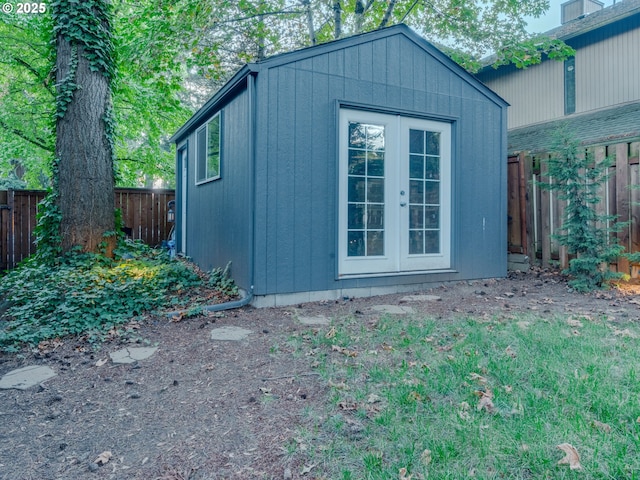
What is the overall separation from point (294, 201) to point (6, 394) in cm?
289

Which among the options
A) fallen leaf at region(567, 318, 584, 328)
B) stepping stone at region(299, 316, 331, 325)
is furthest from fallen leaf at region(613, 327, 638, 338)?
stepping stone at region(299, 316, 331, 325)

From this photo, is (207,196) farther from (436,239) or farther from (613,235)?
(613,235)

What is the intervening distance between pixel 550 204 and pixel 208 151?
511 cm

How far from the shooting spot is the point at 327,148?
475 cm

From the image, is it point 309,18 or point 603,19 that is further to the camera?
point 309,18

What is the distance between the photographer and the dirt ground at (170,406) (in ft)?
5.88

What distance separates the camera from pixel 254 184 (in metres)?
4.39

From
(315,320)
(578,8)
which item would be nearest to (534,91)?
(578,8)

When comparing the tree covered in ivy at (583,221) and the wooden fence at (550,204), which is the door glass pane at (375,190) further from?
the tree covered in ivy at (583,221)

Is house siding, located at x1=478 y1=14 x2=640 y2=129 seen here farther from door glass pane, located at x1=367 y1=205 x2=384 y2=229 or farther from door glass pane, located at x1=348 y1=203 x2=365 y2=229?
door glass pane, located at x1=348 y1=203 x2=365 y2=229

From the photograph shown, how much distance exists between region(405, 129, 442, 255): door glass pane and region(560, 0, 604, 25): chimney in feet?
31.2

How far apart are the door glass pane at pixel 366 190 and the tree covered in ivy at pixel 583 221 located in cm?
220

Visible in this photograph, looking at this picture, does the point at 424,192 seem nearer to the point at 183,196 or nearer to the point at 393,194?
the point at 393,194

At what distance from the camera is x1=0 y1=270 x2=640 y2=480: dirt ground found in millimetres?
1792
